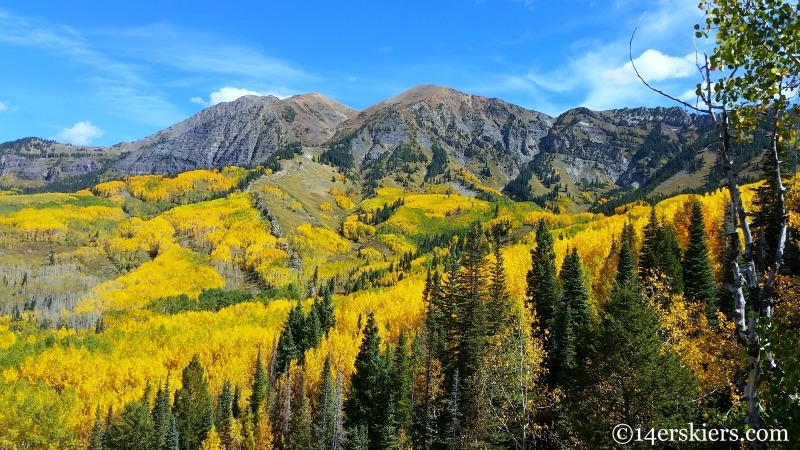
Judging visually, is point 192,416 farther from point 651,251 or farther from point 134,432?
point 651,251

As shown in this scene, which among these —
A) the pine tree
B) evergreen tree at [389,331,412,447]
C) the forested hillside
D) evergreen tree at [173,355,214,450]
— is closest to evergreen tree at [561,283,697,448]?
the forested hillside

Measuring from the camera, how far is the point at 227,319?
168500 millimetres

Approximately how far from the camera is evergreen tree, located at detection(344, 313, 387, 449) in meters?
60.6

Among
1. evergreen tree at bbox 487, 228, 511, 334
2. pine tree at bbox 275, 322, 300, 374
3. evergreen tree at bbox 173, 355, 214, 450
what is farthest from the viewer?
pine tree at bbox 275, 322, 300, 374

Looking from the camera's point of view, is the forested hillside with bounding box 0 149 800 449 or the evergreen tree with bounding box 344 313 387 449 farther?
the evergreen tree with bounding box 344 313 387 449

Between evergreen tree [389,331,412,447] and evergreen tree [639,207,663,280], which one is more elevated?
evergreen tree [639,207,663,280]

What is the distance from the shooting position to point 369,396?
62.0 metres

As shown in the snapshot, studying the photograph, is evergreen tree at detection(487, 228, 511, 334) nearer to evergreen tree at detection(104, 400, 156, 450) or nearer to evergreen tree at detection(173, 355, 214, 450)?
evergreen tree at detection(173, 355, 214, 450)

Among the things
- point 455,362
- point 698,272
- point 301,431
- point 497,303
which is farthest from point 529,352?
point 301,431

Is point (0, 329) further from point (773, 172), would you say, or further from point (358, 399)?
point (773, 172)

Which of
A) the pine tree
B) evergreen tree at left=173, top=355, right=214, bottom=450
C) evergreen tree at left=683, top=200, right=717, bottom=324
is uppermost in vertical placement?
evergreen tree at left=683, top=200, right=717, bottom=324

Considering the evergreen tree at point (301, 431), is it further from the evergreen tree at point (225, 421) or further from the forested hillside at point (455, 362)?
the evergreen tree at point (225, 421)

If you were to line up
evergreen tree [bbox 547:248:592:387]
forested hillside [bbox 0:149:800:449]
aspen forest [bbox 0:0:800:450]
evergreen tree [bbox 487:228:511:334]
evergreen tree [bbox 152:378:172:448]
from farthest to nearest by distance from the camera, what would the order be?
evergreen tree [bbox 152:378:172:448] < evergreen tree [bbox 487:228:511:334] < evergreen tree [bbox 547:248:592:387] < forested hillside [bbox 0:149:800:449] < aspen forest [bbox 0:0:800:450]

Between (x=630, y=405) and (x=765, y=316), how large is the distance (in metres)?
21.7
